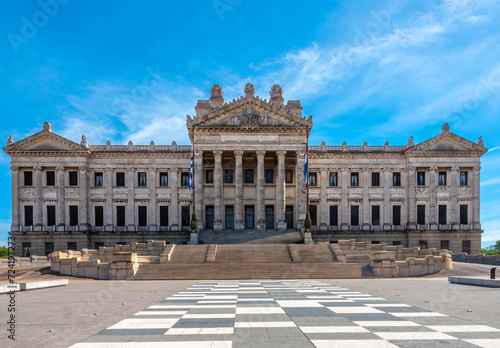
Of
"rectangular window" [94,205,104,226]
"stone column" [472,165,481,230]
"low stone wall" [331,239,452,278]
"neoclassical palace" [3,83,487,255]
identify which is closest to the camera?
"low stone wall" [331,239,452,278]

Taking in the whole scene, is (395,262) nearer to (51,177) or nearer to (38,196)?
(51,177)

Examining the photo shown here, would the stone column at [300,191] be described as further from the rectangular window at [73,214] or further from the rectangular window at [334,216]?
the rectangular window at [73,214]

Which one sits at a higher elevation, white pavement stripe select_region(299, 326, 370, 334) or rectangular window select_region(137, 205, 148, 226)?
white pavement stripe select_region(299, 326, 370, 334)

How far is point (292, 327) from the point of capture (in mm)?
10375

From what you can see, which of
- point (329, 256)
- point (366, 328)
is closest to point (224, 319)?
point (366, 328)

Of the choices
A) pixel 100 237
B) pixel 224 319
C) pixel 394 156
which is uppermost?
pixel 394 156

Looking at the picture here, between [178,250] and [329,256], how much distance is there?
1409 centimetres

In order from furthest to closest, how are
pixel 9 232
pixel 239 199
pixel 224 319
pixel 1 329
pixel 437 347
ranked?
pixel 9 232 → pixel 239 199 → pixel 224 319 → pixel 1 329 → pixel 437 347

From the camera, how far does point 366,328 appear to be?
10117 mm

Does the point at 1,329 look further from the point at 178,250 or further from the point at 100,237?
the point at 100,237

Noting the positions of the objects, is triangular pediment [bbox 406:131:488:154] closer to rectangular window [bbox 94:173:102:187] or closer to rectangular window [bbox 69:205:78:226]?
rectangular window [bbox 94:173:102:187]

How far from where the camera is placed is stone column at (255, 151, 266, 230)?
156ft

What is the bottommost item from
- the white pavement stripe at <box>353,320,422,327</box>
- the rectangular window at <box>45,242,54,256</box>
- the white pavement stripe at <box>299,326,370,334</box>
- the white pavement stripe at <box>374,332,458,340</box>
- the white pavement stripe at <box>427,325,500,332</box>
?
the rectangular window at <box>45,242,54,256</box>

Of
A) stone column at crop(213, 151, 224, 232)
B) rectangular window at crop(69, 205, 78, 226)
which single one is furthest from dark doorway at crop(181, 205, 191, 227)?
rectangular window at crop(69, 205, 78, 226)
